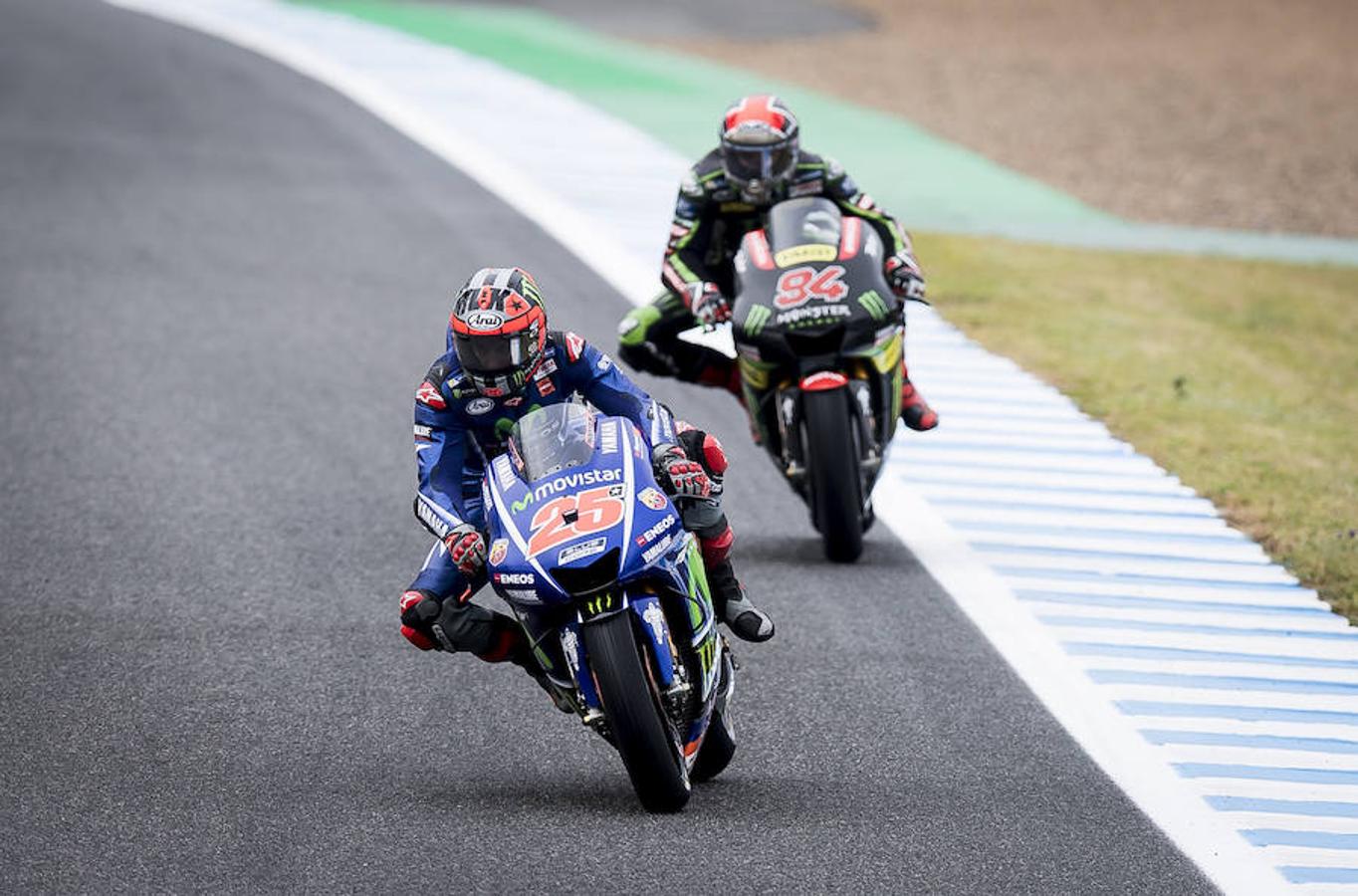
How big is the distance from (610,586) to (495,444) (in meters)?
1.29

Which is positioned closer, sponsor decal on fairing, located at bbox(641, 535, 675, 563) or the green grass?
sponsor decal on fairing, located at bbox(641, 535, 675, 563)

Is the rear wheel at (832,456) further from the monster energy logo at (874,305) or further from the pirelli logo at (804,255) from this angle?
the pirelli logo at (804,255)

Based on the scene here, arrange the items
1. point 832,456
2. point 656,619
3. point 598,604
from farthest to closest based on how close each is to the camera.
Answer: point 832,456 < point 656,619 < point 598,604

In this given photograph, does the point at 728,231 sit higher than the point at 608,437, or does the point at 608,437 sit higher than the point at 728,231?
the point at 608,437

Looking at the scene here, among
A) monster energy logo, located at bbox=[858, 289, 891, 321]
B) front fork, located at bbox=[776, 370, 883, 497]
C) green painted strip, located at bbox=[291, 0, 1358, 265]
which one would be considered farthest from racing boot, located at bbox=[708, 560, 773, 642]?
green painted strip, located at bbox=[291, 0, 1358, 265]

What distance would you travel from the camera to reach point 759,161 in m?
10.8

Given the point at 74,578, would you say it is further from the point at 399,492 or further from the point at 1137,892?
the point at 1137,892

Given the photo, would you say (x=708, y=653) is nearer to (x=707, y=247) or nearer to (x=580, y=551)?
(x=580, y=551)

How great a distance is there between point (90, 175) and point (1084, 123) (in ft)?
45.1

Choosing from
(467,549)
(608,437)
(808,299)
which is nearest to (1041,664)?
(808,299)

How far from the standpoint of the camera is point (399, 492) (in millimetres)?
11391

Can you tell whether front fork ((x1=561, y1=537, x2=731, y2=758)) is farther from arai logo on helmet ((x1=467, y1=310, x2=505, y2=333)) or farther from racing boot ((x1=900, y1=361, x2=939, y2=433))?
racing boot ((x1=900, y1=361, x2=939, y2=433))

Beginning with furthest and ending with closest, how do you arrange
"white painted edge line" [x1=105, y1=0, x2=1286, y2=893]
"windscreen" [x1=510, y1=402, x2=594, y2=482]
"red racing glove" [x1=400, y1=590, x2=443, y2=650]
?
"red racing glove" [x1=400, y1=590, x2=443, y2=650], "white painted edge line" [x1=105, y1=0, x2=1286, y2=893], "windscreen" [x1=510, y1=402, x2=594, y2=482]

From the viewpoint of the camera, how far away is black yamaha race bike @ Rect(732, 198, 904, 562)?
9.95 metres
